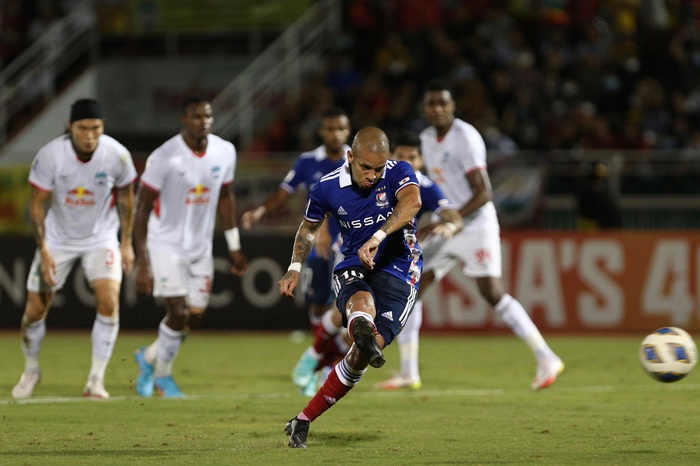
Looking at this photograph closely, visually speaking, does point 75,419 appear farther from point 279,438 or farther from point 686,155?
point 686,155

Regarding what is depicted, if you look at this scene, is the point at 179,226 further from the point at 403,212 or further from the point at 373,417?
the point at 403,212

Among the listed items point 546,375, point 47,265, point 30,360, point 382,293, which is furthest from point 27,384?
point 546,375

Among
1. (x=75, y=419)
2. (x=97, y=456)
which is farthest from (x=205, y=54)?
(x=97, y=456)

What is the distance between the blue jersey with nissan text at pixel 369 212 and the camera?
27.9 feet

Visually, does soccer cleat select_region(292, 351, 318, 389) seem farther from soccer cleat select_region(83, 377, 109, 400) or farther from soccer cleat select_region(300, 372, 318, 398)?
soccer cleat select_region(83, 377, 109, 400)

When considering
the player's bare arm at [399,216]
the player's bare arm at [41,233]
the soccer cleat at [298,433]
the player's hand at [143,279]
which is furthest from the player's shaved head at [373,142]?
the player's bare arm at [41,233]

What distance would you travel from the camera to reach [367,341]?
7.79 meters

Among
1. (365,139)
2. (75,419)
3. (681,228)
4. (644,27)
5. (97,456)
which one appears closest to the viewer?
(97,456)

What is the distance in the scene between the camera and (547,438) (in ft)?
28.0

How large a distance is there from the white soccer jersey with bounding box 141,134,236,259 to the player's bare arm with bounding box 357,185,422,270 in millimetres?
3420

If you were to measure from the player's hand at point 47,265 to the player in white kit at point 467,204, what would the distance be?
3502mm

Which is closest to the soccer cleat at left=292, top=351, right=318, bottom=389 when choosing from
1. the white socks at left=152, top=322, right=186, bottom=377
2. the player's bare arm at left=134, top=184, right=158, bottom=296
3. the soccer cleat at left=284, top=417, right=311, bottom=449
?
the white socks at left=152, top=322, right=186, bottom=377

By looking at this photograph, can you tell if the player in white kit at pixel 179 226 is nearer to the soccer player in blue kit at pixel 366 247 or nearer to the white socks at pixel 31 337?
the white socks at pixel 31 337

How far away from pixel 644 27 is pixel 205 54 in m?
9.13
